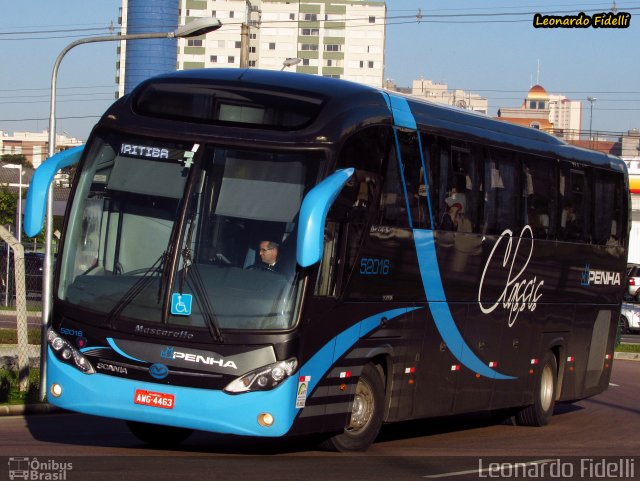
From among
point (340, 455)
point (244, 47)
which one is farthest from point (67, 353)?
point (244, 47)

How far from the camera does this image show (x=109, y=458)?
10742 mm

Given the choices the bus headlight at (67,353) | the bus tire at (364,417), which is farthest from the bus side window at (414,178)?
the bus headlight at (67,353)

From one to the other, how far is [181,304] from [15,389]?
738cm

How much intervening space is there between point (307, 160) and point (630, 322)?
32933 millimetres

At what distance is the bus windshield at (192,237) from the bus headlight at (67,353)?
38cm

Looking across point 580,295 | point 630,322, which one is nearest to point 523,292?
point 580,295

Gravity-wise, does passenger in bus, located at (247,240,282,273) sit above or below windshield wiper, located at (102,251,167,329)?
above

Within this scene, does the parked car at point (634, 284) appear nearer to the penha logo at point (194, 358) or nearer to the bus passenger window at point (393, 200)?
the bus passenger window at point (393, 200)

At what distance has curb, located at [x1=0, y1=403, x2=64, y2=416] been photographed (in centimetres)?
1531

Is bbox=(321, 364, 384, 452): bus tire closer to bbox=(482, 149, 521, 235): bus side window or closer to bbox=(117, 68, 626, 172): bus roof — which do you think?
bbox=(117, 68, 626, 172): bus roof

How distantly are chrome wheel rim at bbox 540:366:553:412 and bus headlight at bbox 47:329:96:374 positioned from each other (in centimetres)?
791

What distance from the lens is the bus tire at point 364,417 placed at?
11953 millimetres

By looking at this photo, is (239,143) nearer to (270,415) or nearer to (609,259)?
(270,415)

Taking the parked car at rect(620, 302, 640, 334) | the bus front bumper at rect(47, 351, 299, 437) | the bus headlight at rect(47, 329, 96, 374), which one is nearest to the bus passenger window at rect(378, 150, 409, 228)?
the bus front bumper at rect(47, 351, 299, 437)
